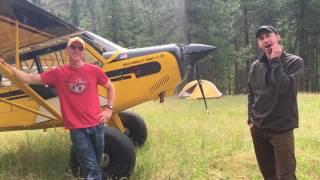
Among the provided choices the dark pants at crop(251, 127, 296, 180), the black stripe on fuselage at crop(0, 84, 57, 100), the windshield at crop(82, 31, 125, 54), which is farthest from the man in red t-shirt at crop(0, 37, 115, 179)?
the windshield at crop(82, 31, 125, 54)

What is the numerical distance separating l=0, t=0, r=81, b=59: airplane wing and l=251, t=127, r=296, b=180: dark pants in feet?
10.2

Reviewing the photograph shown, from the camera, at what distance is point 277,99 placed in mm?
3973

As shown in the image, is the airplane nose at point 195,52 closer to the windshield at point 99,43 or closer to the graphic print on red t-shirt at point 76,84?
the windshield at point 99,43

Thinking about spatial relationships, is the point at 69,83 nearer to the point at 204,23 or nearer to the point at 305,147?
the point at 305,147

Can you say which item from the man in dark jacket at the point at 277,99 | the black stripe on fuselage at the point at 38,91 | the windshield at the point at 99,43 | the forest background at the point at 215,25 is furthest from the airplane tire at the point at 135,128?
the forest background at the point at 215,25

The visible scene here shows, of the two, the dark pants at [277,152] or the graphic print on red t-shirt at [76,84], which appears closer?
the dark pants at [277,152]

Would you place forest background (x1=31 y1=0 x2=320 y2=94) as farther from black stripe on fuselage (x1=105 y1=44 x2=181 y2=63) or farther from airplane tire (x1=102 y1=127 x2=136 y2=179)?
airplane tire (x1=102 y1=127 x2=136 y2=179)

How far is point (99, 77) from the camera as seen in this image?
14.7 ft

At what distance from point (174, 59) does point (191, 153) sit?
1506 mm

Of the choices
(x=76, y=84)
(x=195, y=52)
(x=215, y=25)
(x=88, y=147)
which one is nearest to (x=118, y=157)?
(x=88, y=147)

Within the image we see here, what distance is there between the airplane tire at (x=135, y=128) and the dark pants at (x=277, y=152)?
3851mm

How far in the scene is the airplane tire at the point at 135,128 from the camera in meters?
8.00

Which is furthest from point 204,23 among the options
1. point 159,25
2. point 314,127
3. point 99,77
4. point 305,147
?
point 99,77

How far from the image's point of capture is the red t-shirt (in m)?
4.31
